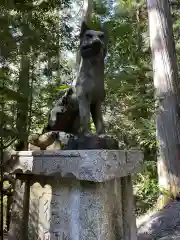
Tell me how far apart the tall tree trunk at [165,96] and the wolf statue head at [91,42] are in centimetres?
289

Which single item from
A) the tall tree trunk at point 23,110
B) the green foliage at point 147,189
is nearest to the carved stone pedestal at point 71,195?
the tall tree trunk at point 23,110

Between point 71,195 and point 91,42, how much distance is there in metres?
1.05

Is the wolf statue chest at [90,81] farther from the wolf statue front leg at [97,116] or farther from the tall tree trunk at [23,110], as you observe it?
the tall tree trunk at [23,110]

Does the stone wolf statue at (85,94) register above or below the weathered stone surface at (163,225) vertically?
above

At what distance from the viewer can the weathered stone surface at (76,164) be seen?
1595 millimetres

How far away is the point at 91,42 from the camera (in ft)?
6.22

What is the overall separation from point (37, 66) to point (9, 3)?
2.71ft

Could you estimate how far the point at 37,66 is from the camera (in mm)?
3016

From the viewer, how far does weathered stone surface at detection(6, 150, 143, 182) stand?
5.23 feet

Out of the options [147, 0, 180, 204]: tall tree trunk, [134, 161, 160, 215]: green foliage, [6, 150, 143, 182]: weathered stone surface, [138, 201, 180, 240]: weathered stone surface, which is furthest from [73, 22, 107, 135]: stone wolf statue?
[134, 161, 160, 215]: green foliage

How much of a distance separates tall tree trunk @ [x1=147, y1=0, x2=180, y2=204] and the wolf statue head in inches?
114

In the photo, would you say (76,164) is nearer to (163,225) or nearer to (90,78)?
(90,78)

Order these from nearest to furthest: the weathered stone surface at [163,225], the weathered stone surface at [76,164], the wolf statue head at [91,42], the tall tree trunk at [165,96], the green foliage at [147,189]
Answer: the weathered stone surface at [76,164] → the wolf statue head at [91,42] → the weathered stone surface at [163,225] → the tall tree trunk at [165,96] → the green foliage at [147,189]

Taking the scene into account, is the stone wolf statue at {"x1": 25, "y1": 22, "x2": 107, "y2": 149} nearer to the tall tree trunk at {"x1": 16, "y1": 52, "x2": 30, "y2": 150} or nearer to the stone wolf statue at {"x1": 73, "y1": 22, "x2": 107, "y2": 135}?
the stone wolf statue at {"x1": 73, "y1": 22, "x2": 107, "y2": 135}
